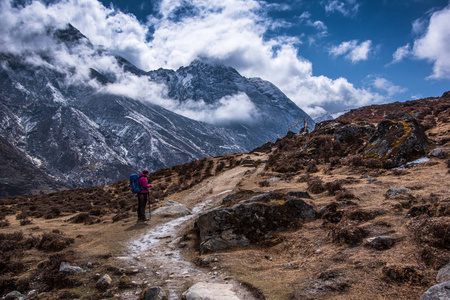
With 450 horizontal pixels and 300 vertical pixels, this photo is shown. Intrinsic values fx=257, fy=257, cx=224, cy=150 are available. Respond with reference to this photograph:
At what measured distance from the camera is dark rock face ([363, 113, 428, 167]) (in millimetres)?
16500

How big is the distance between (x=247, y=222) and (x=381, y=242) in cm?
452

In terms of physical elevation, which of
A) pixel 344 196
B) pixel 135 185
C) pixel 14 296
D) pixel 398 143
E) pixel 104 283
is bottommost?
pixel 14 296

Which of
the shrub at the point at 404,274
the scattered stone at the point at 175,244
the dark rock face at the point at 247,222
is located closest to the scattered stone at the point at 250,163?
the dark rock face at the point at 247,222

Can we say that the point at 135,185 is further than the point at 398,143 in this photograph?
No

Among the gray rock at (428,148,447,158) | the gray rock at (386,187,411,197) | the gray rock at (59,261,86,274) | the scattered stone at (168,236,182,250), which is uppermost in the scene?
the gray rock at (428,148,447,158)

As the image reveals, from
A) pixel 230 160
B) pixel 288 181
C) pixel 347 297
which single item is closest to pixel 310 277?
pixel 347 297

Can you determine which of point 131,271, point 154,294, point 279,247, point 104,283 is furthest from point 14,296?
point 279,247

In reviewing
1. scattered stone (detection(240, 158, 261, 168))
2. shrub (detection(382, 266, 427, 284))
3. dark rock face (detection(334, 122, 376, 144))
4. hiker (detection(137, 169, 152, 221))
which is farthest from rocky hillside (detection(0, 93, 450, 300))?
scattered stone (detection(240, 158, 261, 168))

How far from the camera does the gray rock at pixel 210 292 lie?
19.0ft

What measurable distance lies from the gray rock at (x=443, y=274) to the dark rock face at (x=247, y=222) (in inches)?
191

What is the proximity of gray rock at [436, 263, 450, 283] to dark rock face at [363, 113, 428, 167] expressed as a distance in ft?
41.2

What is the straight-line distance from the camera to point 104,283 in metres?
7.00

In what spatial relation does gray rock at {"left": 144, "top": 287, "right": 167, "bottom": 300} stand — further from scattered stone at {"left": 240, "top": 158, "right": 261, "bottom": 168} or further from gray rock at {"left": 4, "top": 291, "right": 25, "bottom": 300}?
scattered stone at {"left": 240, "top": 158, "right": 261, "bottom": 168}

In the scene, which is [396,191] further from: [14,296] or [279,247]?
[14,296]
